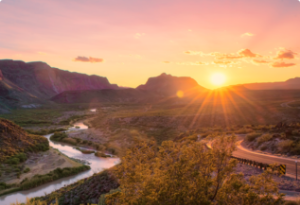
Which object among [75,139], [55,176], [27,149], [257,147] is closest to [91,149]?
[75,139]

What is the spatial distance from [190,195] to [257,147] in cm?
2264

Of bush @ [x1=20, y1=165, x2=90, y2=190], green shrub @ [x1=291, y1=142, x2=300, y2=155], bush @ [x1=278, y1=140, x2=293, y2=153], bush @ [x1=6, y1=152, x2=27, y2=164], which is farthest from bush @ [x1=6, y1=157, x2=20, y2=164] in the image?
green shrub @ [x1=291, y1=142, x2=300, y2=155]

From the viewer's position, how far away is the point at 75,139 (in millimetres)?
50688

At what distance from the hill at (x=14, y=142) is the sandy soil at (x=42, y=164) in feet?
7.09

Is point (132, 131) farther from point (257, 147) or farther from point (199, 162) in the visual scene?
point (199, 162)

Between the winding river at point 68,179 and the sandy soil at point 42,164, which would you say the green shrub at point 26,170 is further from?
the winding river at point 68,179

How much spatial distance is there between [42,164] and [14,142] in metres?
8.40

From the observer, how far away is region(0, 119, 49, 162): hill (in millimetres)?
32906

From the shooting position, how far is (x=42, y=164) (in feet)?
107

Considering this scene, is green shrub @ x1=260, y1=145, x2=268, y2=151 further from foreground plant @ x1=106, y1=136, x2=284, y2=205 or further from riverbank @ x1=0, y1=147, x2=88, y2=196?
riverbank @ x1=0, y1=147, x2=88, y2=196

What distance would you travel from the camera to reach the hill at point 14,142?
32906 millimetres

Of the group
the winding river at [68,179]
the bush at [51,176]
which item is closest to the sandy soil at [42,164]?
the bush at [51,176]

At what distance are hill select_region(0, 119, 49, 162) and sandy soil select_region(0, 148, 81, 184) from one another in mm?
2161

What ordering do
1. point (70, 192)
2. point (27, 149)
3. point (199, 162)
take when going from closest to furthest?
point (199, 162)
point (70, 192)
point (27, 149)
